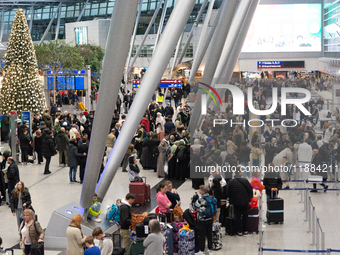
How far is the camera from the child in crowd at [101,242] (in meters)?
8.16

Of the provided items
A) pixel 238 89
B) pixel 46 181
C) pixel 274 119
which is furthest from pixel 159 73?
pixel 46 181

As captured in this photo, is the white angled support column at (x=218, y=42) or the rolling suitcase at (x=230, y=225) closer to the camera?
the rolling suitcase at (x=230, y=225)

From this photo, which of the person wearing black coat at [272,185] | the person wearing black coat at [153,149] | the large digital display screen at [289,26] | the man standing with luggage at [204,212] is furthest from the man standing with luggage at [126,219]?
the large digital display screen at [289,26]

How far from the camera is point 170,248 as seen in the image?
31.4 ft

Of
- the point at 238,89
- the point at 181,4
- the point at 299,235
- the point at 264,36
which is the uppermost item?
the point at 264,36

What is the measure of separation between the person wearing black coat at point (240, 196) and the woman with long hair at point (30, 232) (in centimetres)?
407

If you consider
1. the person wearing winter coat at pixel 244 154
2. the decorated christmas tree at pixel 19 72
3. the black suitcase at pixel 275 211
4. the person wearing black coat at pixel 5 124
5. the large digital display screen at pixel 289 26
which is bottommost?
the black suitcase at pixel 275 211

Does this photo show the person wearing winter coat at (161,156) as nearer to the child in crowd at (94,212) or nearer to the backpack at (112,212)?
the child in crowd at (94,212)

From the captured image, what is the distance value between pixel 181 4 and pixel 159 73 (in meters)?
1.77

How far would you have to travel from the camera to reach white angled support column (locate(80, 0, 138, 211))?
29.8ft

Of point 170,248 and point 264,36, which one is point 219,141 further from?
point 264,36

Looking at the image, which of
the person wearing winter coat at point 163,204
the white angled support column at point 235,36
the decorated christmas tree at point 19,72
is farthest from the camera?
the decorated christmas tree at point 19,72

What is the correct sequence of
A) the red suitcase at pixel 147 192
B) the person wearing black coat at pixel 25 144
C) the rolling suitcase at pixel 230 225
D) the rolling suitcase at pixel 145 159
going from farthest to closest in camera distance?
the person wearing black coat at pixel 25 144 < the rolling suitcase at pixel 145 159 < the red suitcase at pixel 147 192 < the rolling suitcase at pixel 230 225

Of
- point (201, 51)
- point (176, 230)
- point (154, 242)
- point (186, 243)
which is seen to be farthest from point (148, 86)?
point (201, 51)
